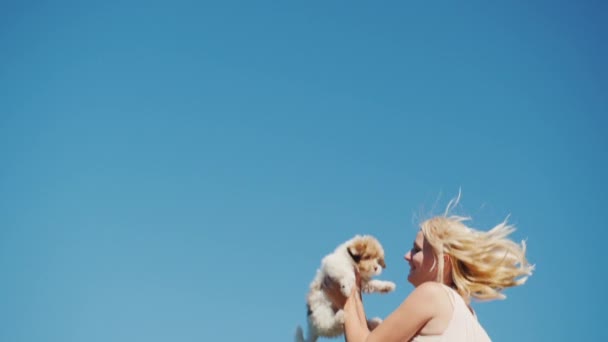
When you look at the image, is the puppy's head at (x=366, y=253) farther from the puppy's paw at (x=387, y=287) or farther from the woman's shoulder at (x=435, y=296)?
the woman's shoulder at (x=435, y=296)

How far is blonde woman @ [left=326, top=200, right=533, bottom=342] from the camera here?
141 inches

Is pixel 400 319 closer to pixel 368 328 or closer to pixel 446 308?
pixel 446 308

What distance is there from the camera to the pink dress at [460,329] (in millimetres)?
3504

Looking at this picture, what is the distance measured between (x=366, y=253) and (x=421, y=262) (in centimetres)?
187

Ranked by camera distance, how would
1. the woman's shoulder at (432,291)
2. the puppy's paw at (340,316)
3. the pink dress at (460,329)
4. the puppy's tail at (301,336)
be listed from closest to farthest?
the pink dress at (460,329), the woman's shoulder at (432,291), the puppy's paw at (340,316), the puppy's tail at (301,336)

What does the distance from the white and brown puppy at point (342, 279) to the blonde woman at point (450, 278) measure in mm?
973

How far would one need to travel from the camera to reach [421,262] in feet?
13.7

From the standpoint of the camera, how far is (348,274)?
5.54 metres

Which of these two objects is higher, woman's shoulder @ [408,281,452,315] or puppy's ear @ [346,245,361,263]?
puppy's ear @ [346,245,361,263]

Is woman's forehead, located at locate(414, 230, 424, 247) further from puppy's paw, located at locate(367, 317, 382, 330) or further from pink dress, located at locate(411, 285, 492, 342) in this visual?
puppy's paw, located at locate(367, 317, 382, 330)

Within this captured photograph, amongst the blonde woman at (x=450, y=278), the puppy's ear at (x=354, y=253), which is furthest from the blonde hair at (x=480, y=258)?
the puppy's ear at (x=354, y=253)

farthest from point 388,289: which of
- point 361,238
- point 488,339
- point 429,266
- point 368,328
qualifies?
point 488,339

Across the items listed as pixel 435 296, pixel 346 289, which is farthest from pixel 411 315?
pixel 346 289

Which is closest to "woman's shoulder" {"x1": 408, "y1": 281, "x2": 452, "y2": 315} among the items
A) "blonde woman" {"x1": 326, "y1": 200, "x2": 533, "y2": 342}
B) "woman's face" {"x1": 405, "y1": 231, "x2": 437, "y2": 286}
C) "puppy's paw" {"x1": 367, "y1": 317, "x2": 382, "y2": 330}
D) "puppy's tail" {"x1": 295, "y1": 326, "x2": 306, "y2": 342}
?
"blonde woman" {"x1": 326, "y1": 200, "x2": 533, "y2": 342}
